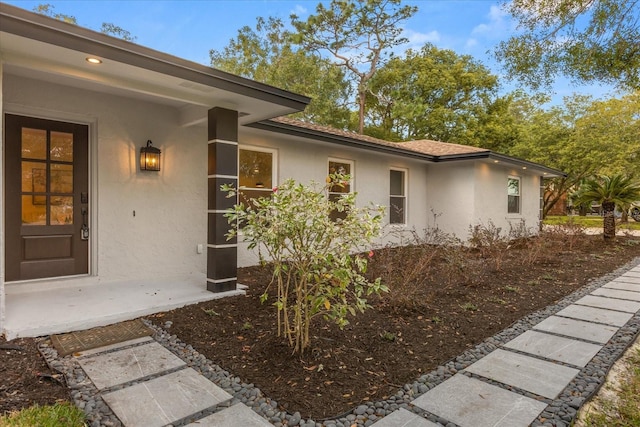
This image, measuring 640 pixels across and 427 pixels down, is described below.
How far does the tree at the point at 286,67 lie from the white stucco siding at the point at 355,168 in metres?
8.34

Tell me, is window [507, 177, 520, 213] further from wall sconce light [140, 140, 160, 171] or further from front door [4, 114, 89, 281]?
front door [4, 114, 89, 281]

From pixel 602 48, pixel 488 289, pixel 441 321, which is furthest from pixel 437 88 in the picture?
pixel 441 321

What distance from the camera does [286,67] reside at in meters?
18.5

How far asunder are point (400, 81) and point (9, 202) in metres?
19.9

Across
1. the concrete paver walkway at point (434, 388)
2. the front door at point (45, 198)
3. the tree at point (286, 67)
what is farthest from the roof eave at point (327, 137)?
the tree at point (286, 67)

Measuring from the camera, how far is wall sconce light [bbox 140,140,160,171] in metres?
5.23

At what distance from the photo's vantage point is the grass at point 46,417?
2.10 meters

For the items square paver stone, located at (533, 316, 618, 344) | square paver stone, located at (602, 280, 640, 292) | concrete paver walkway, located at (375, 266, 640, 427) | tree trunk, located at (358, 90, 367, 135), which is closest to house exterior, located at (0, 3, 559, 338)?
concrete paver walkway, located at (375, 266, 640, 427)

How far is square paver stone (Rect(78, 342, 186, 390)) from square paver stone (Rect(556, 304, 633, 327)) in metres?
4.38

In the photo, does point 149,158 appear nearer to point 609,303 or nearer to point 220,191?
point 220,191

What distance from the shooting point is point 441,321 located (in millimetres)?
4023

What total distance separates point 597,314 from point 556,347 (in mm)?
1537

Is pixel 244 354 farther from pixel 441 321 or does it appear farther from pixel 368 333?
pixel 441 321

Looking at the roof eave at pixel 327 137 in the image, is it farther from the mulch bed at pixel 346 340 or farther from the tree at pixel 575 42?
the tree at pixel 575 42
